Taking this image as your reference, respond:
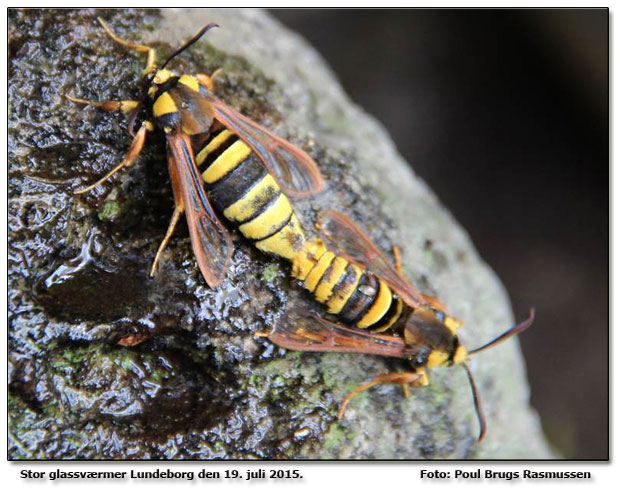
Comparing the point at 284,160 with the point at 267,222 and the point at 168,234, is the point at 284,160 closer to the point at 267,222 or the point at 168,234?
the point at 267,222

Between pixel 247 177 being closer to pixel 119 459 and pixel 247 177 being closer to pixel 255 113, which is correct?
pixel 255 113

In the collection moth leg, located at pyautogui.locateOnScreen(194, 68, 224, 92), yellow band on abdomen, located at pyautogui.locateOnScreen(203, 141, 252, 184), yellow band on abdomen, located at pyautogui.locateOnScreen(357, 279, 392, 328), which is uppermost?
moth leg, located at pyautogui.locateOnScreen(194, 68, 224, 92)

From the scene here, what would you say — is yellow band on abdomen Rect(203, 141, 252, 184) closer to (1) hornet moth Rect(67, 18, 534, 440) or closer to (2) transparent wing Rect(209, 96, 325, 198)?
(1) hornet moth Rect(67, 18, 534, 440)

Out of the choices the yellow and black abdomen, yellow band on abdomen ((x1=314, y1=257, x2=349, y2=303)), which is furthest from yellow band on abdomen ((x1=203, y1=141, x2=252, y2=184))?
yellow band on abdomen ((x1=314, y1=257, x2=349, y2=303))

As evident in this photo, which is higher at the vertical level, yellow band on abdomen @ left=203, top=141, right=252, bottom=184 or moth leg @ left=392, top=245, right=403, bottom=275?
yellow band on abdomen @ left=203, top=141, right=252, bottom=184

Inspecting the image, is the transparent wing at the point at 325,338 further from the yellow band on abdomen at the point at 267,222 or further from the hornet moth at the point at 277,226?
the yellow band on abdomen at the point at 267,222

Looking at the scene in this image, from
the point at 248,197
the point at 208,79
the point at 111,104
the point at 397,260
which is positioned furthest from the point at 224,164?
the point at 397,260
